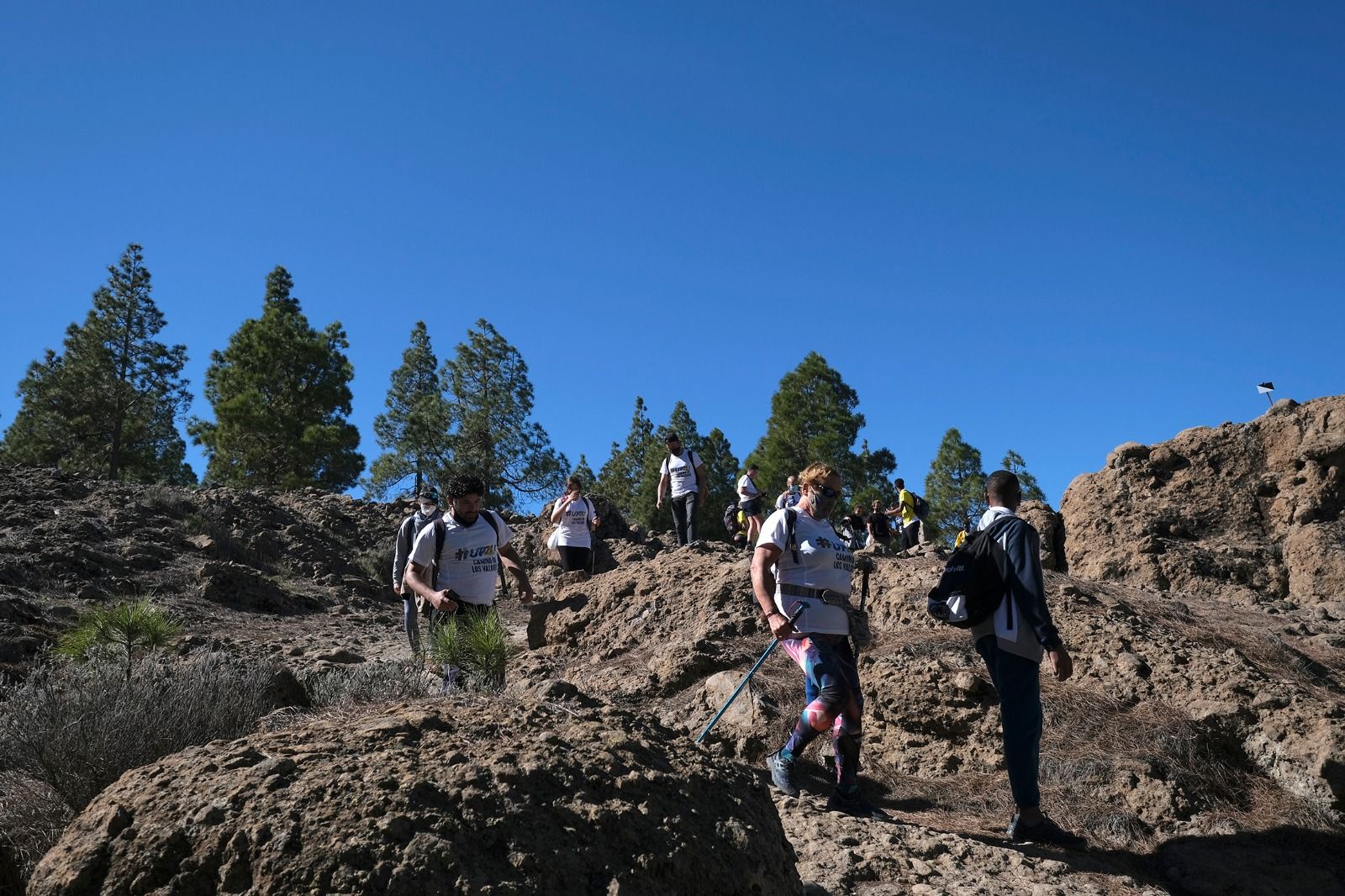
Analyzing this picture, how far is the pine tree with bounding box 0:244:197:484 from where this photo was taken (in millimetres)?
30344

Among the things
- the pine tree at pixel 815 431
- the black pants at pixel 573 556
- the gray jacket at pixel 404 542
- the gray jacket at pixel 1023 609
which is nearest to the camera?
the gray jacket at pixel 1023 609

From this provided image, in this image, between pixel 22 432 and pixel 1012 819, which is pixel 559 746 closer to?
pixel 1012 819

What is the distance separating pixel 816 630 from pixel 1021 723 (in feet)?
3.24

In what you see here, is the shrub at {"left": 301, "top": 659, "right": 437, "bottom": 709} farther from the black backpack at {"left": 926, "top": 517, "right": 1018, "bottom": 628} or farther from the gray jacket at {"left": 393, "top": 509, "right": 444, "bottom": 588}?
the black backpack at {"left": 926, "top": 517, "right": 1018, "bottom": 628}

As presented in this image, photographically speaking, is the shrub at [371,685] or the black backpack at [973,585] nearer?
the black backpack at [973,585]

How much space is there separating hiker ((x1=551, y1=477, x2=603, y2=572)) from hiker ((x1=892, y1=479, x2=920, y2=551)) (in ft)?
28.5

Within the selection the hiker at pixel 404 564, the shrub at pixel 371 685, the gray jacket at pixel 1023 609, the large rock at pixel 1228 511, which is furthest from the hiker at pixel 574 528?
the gray jacket at pixel 1023 609

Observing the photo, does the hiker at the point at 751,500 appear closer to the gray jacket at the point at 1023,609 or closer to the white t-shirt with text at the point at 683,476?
the white t-shirt with text at the point at 683,476

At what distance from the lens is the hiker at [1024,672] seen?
14.4 feet

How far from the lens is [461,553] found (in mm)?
5977

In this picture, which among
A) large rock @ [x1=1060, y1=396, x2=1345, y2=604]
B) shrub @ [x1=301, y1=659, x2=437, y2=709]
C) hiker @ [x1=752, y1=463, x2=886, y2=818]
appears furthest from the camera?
large rock @ [x1=1060, y1=396, x2=1345, y2=604]

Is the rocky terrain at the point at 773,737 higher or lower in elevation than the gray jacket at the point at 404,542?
lower

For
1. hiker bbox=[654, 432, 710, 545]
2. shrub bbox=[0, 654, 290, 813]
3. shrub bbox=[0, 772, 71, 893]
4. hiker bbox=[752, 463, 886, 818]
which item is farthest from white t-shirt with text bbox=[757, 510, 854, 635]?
hiker bbox=[654, 432, 710, 545]

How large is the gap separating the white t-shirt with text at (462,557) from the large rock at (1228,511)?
22.4ft
